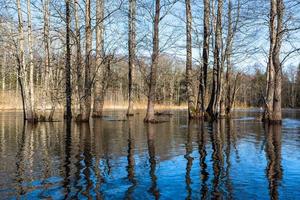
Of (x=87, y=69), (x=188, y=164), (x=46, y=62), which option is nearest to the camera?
(x=188, y=164)

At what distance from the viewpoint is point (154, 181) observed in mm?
6297

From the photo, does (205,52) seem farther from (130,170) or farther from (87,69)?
(130,170)

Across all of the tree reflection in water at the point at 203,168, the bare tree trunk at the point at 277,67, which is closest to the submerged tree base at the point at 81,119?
the tree reflection in water at the point at 203,168

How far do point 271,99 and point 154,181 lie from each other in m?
17.3

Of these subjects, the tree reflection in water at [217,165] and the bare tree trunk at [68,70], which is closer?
the tree reflection in water at [217,165]

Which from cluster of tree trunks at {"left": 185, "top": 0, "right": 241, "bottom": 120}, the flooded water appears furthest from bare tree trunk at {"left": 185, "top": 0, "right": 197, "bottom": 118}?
the flooded water

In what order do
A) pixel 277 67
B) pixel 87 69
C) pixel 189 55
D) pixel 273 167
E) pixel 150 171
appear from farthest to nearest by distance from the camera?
1. pixel 189 55
2. pixel 87 69
3. pixel 277 67
4. pixel 273 167
5. pixel 150 171

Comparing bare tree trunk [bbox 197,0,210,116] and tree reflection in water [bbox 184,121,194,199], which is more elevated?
bare tree trunk [bbox 197,0,210,116]

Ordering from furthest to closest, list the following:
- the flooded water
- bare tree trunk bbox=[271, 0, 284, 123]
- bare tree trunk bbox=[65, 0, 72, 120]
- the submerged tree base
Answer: bare tree trunk bbox=[65, 0, 72, 120] < the submerged tree base < bare tree trunk bbox=[271, 0, 284, 123] < the flooded water

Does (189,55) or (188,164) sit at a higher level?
(189,55)

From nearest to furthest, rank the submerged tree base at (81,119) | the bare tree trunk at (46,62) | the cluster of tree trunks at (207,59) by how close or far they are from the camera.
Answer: the submerged tree base at (81,119)
the bare tree trunk at (46,62)
the cluster of tree trunks at (207,59)

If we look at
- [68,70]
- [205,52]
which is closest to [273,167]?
[68,70]

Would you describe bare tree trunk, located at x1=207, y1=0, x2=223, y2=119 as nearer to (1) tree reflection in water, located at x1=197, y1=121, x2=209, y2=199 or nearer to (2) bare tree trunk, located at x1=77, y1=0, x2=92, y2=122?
(2) bare tree trunk, located at x1=77, y1=0, x2=92, y2=122

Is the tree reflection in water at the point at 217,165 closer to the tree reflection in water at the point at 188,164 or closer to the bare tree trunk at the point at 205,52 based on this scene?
the tree reflection in water at the point at 188,164
